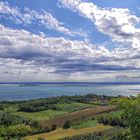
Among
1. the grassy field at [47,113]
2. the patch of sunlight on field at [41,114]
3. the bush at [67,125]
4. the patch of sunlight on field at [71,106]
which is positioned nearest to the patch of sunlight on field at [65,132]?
the bush at [67,125]

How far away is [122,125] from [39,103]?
7743 centimetres

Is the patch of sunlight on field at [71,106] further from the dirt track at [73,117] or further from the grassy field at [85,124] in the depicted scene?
the grassy field at [85,124]

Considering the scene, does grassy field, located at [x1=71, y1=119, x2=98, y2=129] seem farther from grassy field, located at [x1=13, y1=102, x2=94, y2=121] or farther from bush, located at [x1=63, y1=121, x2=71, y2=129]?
grassy field, located at [x1=13, y1=102, x2=94, y2=121]

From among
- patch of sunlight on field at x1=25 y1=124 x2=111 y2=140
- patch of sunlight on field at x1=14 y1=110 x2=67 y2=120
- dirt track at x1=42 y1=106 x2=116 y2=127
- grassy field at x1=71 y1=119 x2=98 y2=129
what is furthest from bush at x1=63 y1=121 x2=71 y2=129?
patch of sunlight on field at x1=14 y1=110 x2=67 y2=120

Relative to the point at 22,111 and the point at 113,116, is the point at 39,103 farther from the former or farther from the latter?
the point at 113,116

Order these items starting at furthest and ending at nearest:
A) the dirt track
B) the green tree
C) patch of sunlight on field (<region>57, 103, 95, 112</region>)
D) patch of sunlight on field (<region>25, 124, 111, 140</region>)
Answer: patch of sunlight on field (<region>57, 103, 95, 112</region>) → the dirt track → patch of sunlight on field (<region>25, 124, 111, 140</region>) → the green tree

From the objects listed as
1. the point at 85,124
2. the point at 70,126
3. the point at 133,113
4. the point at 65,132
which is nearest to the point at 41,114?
the point at 70,126

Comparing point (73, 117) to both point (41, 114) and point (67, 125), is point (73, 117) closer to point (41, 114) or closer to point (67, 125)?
point (67, 125)

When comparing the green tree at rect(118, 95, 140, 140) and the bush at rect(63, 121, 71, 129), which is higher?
the green tree at rect(118, 95, 140, 140)

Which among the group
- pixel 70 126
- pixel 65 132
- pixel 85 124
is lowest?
pixel 65 132

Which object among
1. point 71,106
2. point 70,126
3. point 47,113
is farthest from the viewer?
point 71,106

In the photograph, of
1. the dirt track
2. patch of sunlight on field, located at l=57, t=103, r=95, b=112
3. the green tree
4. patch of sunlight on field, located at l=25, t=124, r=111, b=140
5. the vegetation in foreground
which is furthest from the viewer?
patch of sunlight on field, located at l=57, t=103, r=95, b=112

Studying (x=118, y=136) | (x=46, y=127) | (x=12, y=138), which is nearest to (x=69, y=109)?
(x=46, y=127)

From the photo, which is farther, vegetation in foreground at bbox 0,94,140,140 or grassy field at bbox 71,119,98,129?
grassy field at bbox 71,119,98,129
